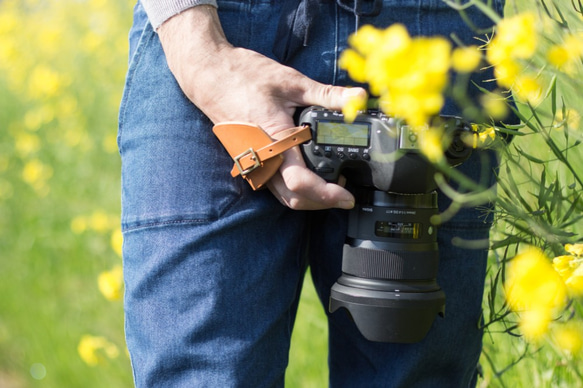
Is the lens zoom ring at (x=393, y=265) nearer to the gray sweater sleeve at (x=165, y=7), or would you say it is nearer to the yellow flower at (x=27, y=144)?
the gray sweater sleeve at (x=165, y=7)

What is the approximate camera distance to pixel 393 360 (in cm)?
129

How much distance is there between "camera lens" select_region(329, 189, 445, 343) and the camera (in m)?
1.09

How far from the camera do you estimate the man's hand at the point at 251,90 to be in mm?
1078

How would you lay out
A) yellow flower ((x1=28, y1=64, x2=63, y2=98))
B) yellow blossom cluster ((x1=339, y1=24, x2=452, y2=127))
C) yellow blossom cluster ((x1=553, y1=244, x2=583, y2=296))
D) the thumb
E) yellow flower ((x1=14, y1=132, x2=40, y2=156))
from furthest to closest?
yellow flower ((x1=28, y1=64, x2=63, y2=98)), yellow flower ((x1=14, y1=132, x2=40, y2=156)), the thumb, yellow blossom cluster ((x1=553, y1=244, x2=583, y2=296)), yellow blossom cluster ((x1=339, y1=24, x2=452, y2=127))

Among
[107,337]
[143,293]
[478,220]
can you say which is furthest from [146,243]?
[107,337]

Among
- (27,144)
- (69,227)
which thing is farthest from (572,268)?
(27,144)

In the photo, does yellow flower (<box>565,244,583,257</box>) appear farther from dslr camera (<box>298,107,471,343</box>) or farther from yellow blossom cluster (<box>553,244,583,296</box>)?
dslr camera (<box>298,107,471,343</box>)

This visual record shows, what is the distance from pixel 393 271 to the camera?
3.60 ft

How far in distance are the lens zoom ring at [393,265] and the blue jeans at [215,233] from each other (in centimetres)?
14

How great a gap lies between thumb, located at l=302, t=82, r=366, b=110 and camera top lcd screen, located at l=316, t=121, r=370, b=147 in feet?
0.09

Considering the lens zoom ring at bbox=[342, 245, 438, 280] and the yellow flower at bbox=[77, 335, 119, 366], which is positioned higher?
the lens zoom ring at bbox=[342, 245, 438, 280]

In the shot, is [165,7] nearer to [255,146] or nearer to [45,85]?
[255,146]

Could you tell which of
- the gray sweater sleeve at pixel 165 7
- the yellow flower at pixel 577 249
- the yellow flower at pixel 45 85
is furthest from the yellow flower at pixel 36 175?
the yellow flower at pixel 577 249

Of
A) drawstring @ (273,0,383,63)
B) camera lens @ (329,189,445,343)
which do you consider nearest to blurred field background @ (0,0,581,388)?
camera lens @ (329,189,445,343)
